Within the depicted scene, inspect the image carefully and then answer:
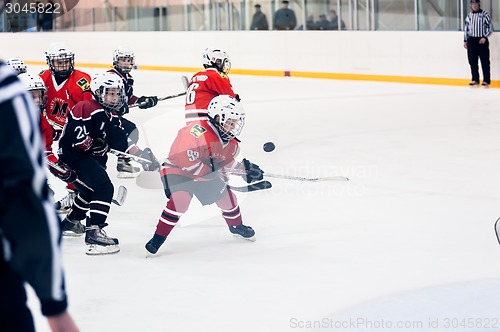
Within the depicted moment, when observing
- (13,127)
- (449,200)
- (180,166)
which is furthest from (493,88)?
(13,127)

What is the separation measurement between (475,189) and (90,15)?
595 inches

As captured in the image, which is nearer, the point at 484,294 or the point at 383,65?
the point at 484,294

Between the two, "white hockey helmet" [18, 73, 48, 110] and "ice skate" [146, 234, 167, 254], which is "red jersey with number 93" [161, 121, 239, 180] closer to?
"ice skate" [146, 234, 167, 254]

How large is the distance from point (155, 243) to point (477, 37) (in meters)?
8.29

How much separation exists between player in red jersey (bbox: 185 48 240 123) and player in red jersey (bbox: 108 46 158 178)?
47 centimetres

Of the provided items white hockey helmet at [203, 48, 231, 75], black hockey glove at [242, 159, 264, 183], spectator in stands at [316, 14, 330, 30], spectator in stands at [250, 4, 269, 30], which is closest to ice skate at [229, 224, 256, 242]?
black hockey glove at [242, 159, 264, 183]

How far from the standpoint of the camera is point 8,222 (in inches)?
51.6

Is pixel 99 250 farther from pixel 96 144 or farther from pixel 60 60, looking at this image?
pixel 60 60

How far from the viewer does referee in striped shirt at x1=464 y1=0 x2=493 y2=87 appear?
11469 millimetres

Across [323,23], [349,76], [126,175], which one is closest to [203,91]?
[126,175]

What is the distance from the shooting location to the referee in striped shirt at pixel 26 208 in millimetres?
1303

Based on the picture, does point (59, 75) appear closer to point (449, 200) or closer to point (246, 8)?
point (449, 200)

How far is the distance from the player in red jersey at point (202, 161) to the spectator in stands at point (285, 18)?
444 inches

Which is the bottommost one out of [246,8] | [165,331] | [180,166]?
[165,331]
